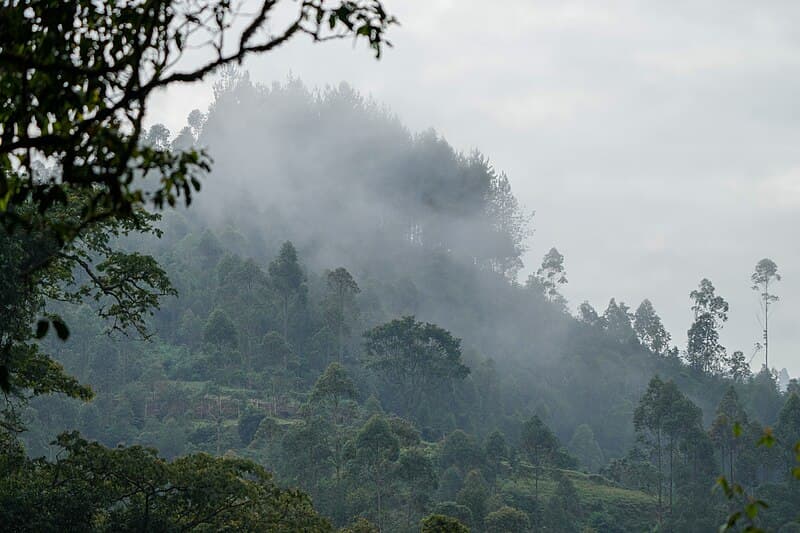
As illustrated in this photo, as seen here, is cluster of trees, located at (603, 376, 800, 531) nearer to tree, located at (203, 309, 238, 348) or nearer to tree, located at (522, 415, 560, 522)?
tree, located at (522, 415, 560, 522)

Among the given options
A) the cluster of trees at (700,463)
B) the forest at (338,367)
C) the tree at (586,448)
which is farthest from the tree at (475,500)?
the tree at (586,448)

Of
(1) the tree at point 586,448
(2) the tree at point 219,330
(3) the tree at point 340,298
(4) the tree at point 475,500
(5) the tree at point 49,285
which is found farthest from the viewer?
(3) the tree at point 340,298

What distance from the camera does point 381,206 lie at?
4486 inches

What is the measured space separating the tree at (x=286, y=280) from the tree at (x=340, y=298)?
251 centimetres

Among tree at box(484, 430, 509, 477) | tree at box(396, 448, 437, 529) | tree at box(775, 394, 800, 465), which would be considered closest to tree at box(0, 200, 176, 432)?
tree at box(396, 448, 437, 529)

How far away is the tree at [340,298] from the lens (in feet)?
266

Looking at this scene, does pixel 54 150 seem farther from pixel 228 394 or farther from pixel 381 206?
pixel 381 206

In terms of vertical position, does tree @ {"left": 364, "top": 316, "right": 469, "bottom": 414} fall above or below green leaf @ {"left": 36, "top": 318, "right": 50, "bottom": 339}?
above

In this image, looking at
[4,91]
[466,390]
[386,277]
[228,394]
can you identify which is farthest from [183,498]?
[386,277]

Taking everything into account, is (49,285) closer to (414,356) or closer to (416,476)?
(416,476)

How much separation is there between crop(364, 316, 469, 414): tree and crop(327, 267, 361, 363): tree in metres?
5.00

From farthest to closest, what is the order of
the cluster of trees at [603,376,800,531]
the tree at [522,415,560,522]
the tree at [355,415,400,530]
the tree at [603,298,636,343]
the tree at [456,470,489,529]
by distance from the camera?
the tree at [603,298,636,343]
the tree at [522,415,560,522]
the cluster of trees at [603,376,800,531]
the tree at [355,415,400,530]
the tree at [456,470,489,529]

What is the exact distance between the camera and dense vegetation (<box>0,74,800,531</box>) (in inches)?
1056

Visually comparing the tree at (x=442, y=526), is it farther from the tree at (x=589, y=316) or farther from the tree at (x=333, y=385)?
the tree at (x=589, y=316)
